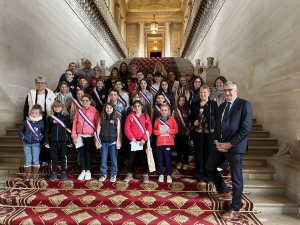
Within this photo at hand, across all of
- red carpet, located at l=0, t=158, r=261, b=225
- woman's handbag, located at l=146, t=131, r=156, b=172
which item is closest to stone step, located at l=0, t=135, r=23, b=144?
red carpet, located at l=0, t=158, r=261, b=225

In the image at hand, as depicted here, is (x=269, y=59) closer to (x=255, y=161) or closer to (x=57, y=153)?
(x=255, y=161)

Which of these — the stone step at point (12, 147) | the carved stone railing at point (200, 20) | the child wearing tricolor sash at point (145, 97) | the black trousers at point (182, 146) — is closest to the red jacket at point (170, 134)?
the black trousers at point (182, 146)

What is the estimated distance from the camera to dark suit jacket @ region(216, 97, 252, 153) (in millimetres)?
3035

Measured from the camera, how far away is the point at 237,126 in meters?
3.12

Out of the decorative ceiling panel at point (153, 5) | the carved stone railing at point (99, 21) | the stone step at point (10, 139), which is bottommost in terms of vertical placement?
the stone step at point (10, 139)

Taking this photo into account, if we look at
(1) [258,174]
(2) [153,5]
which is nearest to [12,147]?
(1) [258,174]

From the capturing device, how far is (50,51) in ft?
26.5

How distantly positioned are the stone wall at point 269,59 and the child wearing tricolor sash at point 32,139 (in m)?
4.71

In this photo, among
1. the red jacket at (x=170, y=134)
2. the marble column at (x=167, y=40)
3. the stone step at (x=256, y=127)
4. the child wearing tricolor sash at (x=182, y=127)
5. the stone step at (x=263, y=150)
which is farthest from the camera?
the marble column at (x=167, y=40)

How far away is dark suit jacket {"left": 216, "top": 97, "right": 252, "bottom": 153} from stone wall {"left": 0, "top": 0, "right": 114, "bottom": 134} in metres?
5.21

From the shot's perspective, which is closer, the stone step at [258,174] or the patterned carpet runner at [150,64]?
the stone step at [258,174]

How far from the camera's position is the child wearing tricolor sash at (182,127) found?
4.46 meters

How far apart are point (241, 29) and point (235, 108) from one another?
15.9 feet

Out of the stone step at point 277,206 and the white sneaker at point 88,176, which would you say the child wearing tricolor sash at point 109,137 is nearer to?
the white sneaker at point 88,176
